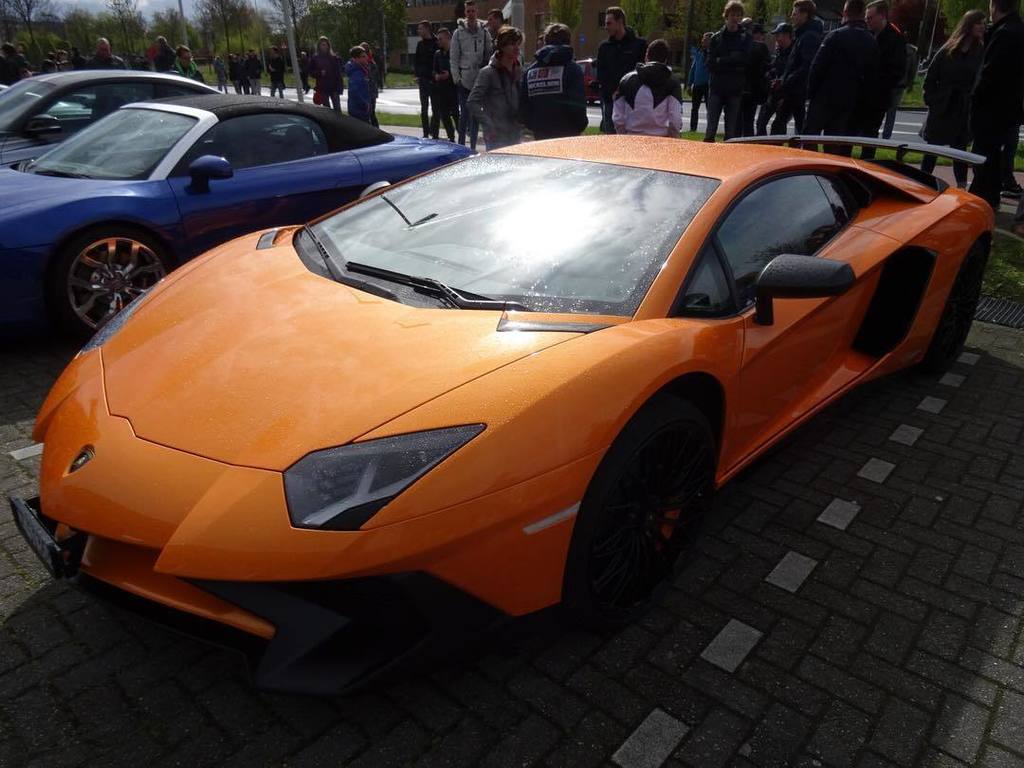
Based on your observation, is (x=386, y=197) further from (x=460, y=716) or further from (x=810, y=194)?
(x=460, y=716)

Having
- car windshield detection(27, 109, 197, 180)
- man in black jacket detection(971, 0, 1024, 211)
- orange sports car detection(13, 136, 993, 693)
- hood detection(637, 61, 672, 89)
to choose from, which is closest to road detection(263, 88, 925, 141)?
man in black jacket detection(971, 0, 1024, 211)

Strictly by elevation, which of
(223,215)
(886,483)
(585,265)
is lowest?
(886,483)

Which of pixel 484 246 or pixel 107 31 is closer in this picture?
pixel 484 246

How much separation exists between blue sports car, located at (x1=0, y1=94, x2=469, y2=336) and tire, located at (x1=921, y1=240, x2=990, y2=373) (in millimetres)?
3402

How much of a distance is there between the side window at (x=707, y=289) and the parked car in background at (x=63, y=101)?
4.81 metres

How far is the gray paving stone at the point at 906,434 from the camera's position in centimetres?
339

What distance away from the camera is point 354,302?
7.38 feet

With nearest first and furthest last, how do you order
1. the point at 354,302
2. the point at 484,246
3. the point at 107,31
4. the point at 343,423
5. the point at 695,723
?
the point at 343,423, the point at 695,723, the point at 354,302, the point at 484,246, the point at 107,31

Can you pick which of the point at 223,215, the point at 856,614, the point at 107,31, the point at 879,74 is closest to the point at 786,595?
the point at 856,614

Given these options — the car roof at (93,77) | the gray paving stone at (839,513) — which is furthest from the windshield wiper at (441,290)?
the car roof at (93,77)

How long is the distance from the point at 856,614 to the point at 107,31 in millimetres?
81949

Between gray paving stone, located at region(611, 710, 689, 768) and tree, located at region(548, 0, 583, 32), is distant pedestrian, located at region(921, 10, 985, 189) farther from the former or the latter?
tree, located at region(548, 0, 583, 32)

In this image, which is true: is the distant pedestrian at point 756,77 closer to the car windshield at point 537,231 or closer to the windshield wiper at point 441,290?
the car windshield at point 537,231

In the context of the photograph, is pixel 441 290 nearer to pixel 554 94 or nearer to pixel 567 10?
pixel 554 94
